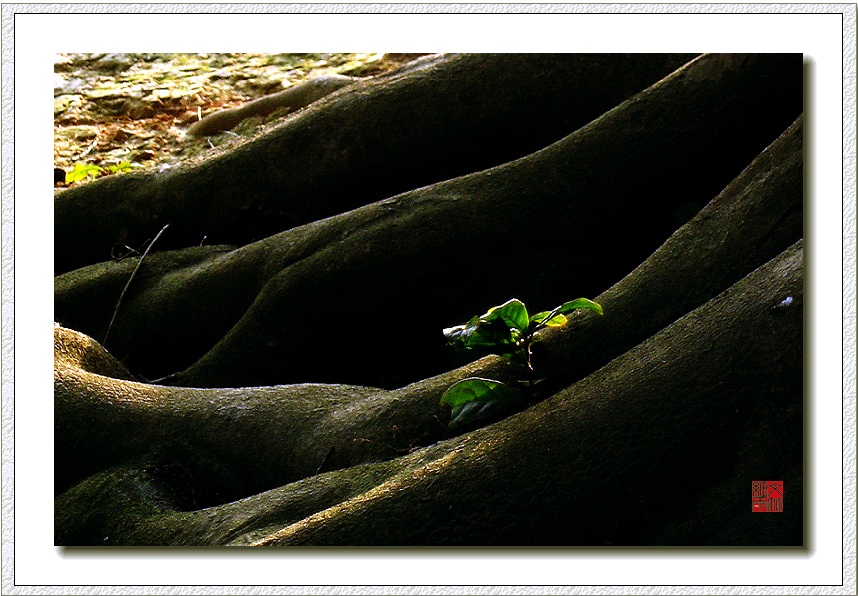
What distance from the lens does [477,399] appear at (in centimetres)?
210

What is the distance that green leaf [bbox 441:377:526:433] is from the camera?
6.86 ft

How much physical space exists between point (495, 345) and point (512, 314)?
9 centimetres

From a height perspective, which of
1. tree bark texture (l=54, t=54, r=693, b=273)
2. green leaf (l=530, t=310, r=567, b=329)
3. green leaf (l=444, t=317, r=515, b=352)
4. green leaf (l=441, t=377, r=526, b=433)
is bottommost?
green leaf (l=441, t=377, r=526, b=433)

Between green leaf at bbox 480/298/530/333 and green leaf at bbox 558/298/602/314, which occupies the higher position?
green leaf at bbox 558/298/602/314

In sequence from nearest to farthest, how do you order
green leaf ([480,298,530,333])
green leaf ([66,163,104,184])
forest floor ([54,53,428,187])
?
green leaf ([480,298,530,333])
green leaf ([66,163,104,184])
forest floor ([54,53,428,187])

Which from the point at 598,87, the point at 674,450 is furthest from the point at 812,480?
the point at 598,87

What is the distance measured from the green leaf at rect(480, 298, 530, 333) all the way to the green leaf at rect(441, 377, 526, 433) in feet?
0.54

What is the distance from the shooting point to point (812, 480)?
204cm

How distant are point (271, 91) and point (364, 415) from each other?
126 inches

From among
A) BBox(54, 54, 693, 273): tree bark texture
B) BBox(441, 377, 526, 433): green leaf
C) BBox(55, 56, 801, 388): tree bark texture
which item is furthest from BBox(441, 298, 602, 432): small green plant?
BBox(54, 54, 693, 273): tree bark texture

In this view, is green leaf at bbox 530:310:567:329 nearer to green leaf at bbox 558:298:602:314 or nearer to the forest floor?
green leaf at bbox 558:298:602:314

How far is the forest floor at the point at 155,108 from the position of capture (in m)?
4.71

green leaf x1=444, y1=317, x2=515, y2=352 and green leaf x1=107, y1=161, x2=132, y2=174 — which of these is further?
green leaf x1=107, y1=161, x2=132, y2=174
